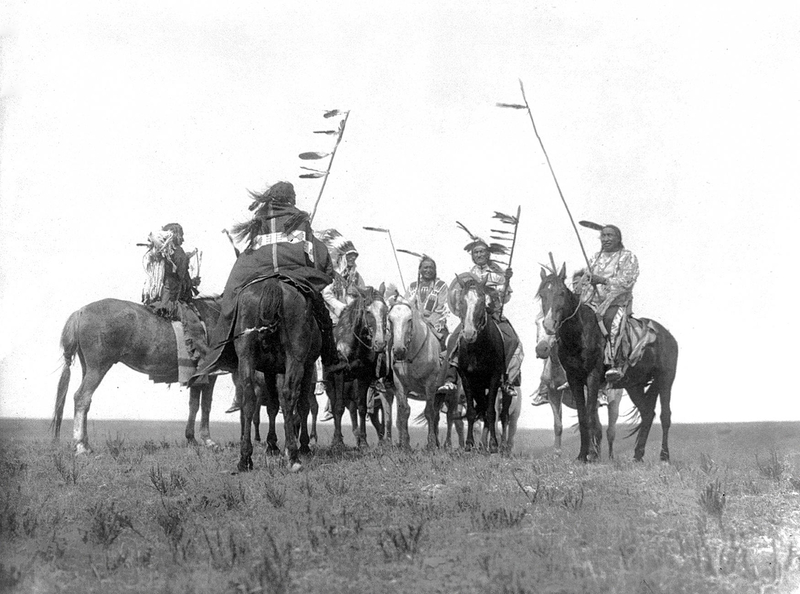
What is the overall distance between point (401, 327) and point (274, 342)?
3.33 metres

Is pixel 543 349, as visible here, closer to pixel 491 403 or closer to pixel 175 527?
pixel 491 403

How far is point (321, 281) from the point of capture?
13.4 meters

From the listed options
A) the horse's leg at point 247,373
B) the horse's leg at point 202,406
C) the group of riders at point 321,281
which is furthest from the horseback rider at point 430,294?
the horse's leg at point 247,373

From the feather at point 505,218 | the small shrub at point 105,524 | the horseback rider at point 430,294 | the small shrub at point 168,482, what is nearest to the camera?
the small shrub at point 105,524

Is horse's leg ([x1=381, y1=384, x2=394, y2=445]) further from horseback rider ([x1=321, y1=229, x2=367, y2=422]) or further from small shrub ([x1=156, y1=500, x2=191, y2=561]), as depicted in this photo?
small shrub ([x1=156, y1=500, x2=191, y2=561])

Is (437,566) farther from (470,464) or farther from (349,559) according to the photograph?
(470,464)

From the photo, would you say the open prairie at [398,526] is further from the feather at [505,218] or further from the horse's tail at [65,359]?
the feather at [505,218]

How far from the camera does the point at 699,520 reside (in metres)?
9.86

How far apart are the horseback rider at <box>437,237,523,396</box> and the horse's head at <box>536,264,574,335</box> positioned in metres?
2.49

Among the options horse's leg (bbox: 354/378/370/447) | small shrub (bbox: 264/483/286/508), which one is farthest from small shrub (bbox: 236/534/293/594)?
horse's leg (bbox: 354/378/370/447)

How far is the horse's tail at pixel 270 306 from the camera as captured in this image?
1240 cm

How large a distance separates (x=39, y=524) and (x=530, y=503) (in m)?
5.07

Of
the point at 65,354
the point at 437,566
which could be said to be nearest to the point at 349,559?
the point at 437,566

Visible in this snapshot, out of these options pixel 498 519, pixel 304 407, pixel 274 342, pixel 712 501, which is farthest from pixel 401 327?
pixel 712 501
